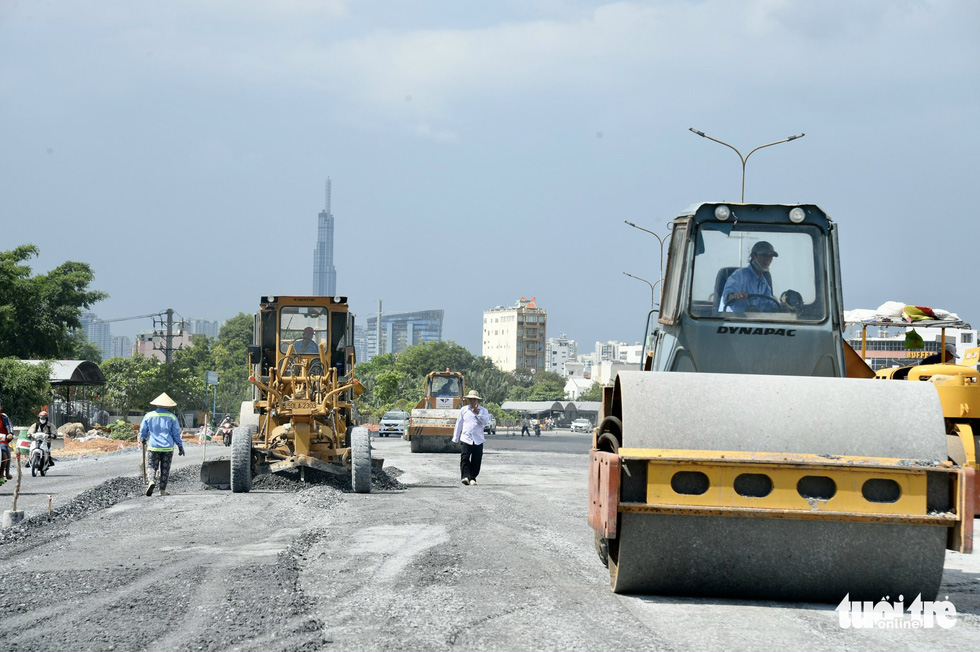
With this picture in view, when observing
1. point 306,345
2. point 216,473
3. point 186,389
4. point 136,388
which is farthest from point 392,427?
point 216,473

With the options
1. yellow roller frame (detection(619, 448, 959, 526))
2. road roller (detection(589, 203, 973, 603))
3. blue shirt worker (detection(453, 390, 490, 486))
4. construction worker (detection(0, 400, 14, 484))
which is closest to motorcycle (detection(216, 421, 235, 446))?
construction worker (detection(0, 400, 14, 484))

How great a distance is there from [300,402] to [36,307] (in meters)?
39.3

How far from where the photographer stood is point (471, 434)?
18.7 m

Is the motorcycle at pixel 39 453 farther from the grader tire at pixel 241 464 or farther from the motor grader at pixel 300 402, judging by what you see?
the grader tire at pixel 241 464

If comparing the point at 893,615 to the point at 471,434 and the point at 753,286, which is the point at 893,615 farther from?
the point at 471,434

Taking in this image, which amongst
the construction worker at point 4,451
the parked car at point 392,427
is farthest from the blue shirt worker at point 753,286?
the parked car at point 392,427

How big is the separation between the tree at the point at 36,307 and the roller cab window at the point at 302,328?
114 feet

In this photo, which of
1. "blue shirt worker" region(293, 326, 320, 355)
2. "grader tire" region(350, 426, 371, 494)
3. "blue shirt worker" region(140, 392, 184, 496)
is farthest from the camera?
"blue shirt worker" region(293, 326, 320, 355)

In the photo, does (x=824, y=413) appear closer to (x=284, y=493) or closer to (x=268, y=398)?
(x=284, y=493)

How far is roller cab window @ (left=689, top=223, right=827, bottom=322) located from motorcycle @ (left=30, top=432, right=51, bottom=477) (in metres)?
17.5

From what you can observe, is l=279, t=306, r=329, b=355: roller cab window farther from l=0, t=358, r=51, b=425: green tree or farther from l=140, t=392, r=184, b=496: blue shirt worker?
l=0, t=358, r=51, b=425: green tree

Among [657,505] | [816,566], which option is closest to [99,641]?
[657,505]

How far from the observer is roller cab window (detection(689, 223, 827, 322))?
327 inches

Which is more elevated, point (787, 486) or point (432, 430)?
point (787, 486)
